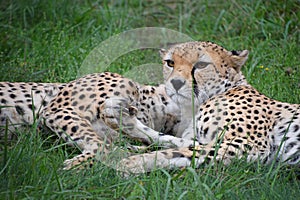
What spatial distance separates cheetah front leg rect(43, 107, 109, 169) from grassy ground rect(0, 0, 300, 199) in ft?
0.34

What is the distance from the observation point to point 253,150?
14.4 feet

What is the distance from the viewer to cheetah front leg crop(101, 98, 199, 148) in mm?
4598

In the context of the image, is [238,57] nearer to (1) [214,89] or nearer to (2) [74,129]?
(1) [214,89]

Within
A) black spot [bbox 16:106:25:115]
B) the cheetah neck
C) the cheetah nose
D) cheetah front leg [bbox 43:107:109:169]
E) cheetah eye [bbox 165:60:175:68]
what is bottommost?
cheetah front leg [bbox 43:107:109:169]

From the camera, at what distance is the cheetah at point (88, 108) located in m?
4.56

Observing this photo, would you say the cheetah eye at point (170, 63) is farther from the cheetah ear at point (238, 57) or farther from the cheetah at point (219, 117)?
the cheetah ear at point (238, 57)

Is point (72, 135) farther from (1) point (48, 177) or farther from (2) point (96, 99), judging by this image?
(1) point (48, 177)

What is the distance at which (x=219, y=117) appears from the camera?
466 centimetres

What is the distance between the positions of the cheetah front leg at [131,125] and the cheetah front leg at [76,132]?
0.51 feet

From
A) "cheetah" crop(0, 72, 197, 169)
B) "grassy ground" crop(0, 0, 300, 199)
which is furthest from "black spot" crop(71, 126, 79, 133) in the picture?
"grassy ground" crop(0, 0, 300, 199)

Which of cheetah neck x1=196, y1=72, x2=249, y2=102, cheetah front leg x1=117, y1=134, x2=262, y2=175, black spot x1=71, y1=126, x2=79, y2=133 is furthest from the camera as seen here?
cheetah neck x1=196, y1=72, x2=249, y2=102

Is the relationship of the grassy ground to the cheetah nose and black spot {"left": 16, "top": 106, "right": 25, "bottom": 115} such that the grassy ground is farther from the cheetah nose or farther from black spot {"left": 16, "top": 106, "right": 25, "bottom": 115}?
the cheetah nose

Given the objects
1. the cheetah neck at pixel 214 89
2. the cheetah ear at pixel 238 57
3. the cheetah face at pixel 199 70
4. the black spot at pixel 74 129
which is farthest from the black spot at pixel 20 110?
the cheetah ear at pixel 238 57

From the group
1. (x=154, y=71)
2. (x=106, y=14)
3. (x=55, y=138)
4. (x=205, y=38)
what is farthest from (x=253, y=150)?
(x=106, y=14)
